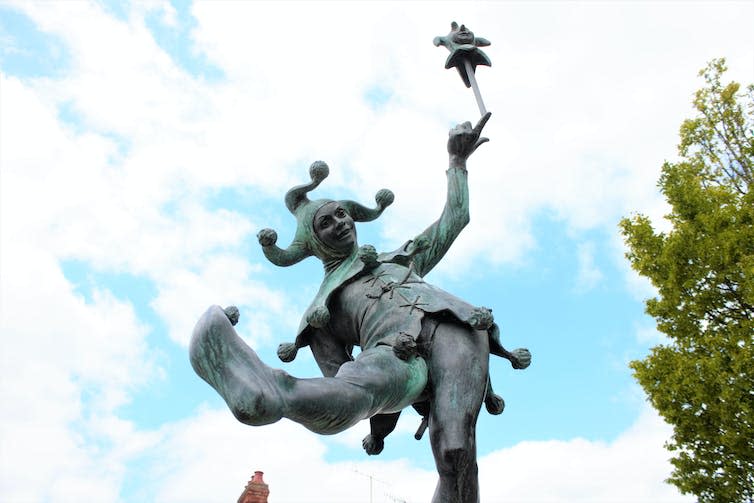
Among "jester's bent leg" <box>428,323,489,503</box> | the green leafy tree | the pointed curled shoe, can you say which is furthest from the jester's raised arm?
the green leafy tree

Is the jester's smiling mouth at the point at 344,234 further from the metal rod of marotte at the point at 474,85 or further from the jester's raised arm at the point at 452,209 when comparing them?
the metal rod of marotte at the point at 474,85

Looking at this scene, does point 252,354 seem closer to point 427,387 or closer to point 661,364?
point 427,387

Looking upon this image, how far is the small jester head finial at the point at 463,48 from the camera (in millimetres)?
4500

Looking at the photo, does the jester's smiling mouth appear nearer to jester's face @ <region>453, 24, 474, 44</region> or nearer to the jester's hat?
the jester's hat

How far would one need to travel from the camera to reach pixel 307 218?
400 cm

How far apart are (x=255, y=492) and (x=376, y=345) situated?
2257cm

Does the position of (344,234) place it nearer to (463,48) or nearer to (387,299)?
(387,299)

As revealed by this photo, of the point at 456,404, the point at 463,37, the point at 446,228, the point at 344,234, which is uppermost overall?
the point at 463,37

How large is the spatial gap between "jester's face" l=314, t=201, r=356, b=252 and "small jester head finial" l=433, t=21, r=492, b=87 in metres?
1.31

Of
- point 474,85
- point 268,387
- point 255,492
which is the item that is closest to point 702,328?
point 474,85

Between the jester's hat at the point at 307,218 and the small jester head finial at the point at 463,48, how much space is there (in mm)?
1025

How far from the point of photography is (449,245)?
4.15m

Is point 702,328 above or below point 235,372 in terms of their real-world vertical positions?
Answer: above

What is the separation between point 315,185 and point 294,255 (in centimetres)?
43
